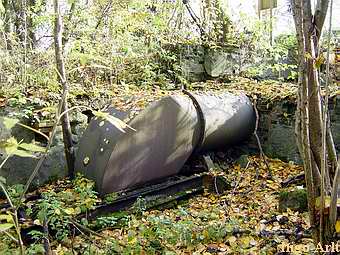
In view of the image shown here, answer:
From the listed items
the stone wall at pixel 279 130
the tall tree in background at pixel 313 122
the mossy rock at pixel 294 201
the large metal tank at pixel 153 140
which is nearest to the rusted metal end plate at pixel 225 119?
the large metal tank at pixel 153 140

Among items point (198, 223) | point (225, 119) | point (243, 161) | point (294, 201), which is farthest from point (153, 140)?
point (243, 161)

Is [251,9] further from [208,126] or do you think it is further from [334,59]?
[208,126]

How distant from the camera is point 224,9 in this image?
332 inches

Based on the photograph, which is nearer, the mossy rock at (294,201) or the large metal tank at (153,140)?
the mossy rock at (294,201)

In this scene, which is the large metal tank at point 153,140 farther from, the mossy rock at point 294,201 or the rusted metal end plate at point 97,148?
the mossy rock at point 294,201

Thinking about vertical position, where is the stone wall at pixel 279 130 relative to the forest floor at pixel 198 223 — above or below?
above

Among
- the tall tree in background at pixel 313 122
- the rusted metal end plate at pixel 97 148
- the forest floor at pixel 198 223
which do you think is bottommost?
the forest floor at pixel 198 223

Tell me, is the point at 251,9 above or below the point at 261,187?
above

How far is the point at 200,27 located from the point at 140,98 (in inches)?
150

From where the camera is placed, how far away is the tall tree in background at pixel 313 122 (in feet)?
5.88

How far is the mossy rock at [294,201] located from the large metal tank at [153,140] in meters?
1.50

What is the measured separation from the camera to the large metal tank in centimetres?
411

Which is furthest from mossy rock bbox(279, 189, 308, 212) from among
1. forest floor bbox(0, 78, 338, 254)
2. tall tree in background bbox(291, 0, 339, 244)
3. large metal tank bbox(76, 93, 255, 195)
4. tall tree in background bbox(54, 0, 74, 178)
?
tall tree in background bbox(54, 0, 74, 178)

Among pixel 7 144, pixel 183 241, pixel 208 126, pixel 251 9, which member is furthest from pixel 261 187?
pixel 251 9
